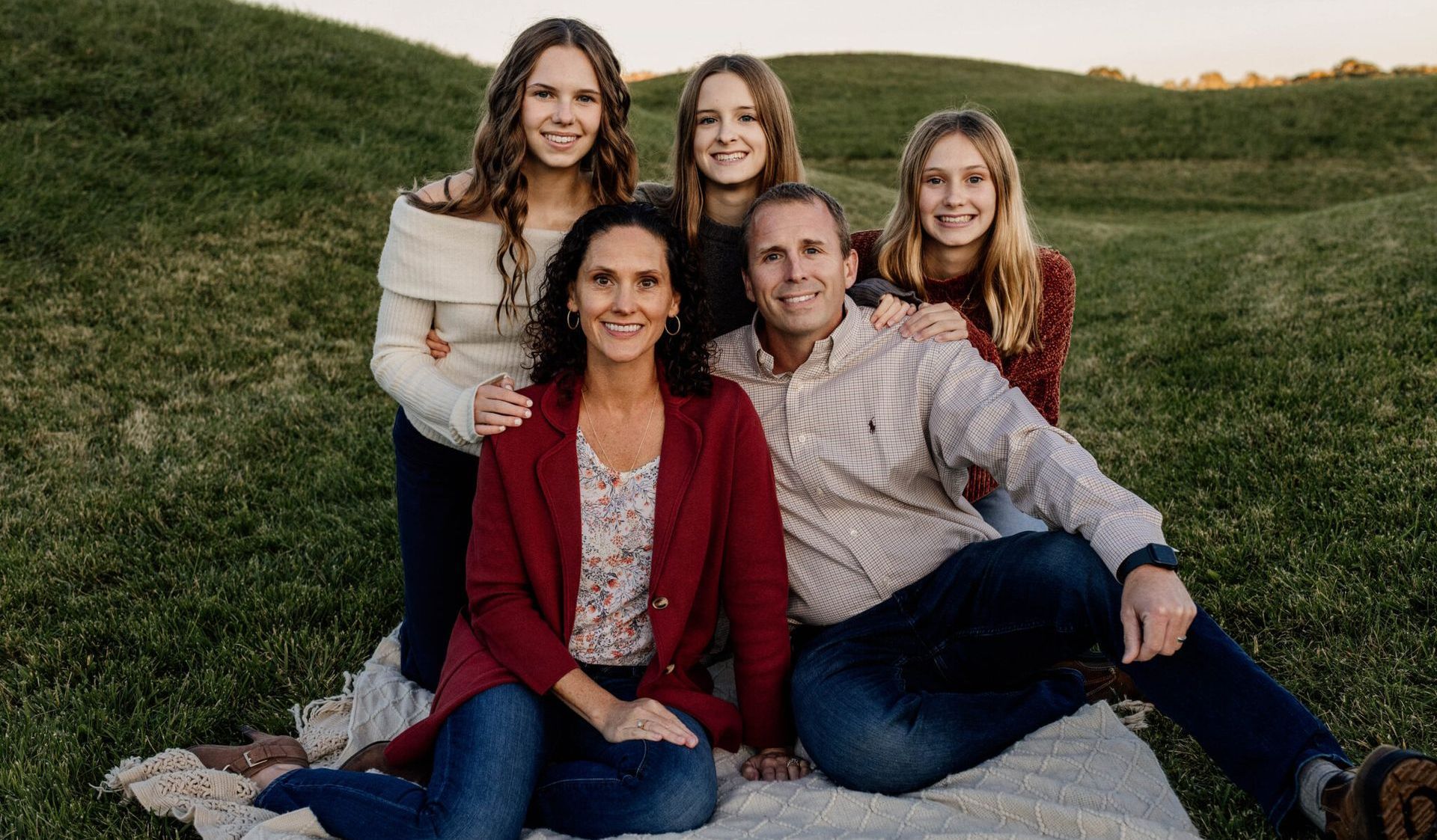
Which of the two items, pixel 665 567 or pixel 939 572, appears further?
pixel 939 572

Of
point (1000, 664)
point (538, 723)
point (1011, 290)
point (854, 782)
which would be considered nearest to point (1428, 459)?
point (1011, 290)

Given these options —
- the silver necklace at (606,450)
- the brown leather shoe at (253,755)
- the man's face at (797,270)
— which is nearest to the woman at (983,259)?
the man's face at (797,270)

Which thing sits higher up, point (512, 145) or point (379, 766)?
point (512, 145)

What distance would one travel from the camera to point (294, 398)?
23.3ft

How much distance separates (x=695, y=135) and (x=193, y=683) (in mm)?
3014

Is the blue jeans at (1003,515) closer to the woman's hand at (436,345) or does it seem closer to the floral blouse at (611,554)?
the floral blouse at (611,554)

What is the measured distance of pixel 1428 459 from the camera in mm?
4742

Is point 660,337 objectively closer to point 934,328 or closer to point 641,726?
point 934,328

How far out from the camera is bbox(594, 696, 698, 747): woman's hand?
9.50ft

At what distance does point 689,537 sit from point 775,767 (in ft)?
2.62

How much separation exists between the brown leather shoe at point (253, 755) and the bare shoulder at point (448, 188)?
2042 mm

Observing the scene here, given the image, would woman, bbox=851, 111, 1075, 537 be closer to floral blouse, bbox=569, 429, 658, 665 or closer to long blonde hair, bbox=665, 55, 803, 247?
long blonde hair, bbox=665, 55, 803, 247

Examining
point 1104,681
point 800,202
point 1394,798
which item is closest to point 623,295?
point 800,202

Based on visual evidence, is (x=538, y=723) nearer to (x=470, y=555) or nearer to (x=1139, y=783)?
(x=470, y=555)
